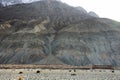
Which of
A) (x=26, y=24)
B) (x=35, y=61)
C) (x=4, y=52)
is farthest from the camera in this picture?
(x=26, y=24)

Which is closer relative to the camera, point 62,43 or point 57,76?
point 57,76

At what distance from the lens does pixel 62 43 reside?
17300 cm

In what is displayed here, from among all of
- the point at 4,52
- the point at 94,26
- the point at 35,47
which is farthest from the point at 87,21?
the point at 4,52

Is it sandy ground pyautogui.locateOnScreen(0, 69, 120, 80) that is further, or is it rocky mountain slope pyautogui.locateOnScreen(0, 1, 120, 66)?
rocky mountain slope pyautogui.locateOnScreen(0, 1, 120, 66)

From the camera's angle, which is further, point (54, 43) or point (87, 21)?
point (87, 21)

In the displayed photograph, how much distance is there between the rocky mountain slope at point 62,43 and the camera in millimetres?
159250

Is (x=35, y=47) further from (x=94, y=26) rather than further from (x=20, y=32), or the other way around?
(x=94, y=26)

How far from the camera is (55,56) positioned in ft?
522

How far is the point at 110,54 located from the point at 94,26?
25925 mm

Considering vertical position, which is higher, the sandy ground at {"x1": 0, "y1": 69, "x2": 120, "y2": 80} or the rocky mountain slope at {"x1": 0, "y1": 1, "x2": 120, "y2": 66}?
the sandy ground at {"x1": 0, "y1": 69, "x2": 120, "y2": 80}

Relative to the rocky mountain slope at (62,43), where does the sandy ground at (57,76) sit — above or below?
above

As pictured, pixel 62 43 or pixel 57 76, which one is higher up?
pixel 57 76

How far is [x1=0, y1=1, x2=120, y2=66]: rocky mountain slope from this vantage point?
159m

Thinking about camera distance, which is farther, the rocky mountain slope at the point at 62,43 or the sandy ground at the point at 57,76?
the rocky mountain slope at the point at 62,43
